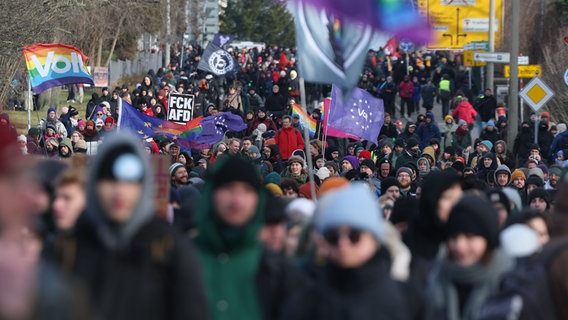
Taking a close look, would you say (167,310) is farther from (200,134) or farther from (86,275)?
(200,134)

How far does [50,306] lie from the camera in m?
3.60

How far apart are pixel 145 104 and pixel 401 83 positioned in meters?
14.4

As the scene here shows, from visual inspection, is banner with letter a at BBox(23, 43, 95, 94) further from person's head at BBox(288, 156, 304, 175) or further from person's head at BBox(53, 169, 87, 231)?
person's head at BBox(53, 169, 87, 231)

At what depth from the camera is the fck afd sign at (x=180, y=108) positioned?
24359 millimetres

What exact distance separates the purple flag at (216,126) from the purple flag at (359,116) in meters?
2.51

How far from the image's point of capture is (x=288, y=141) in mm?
24297

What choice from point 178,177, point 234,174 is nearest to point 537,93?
point 178,177

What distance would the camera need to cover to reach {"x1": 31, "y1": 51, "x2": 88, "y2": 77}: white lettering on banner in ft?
81.4

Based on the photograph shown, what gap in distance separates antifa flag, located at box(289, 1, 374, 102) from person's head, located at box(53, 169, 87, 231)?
3792 millimetres

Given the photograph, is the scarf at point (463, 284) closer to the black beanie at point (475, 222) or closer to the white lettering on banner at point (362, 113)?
the black beanie at point (475, 222)

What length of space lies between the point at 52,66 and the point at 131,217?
20000 millimetres

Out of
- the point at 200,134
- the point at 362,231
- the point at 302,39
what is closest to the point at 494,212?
the point at 362,231

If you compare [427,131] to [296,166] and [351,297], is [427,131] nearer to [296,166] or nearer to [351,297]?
[296,166]

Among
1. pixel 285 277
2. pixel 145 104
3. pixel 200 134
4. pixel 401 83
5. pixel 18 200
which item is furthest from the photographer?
pixel 401 83
